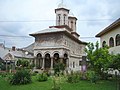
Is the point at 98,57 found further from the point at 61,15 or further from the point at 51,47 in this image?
the point at 61,15

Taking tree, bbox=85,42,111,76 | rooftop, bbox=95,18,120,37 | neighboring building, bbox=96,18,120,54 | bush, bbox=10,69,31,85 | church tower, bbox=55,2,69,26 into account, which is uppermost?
church tower, bbox=55,2,69,26

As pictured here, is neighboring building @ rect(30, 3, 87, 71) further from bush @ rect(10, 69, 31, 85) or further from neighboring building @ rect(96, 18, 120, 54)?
bush @ rect(10, 69, 31, 85)

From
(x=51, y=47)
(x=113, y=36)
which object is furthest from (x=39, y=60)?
(x=113, y=36)

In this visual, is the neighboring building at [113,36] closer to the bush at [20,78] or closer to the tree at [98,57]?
the tree at [98,57]

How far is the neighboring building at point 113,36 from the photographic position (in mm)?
24969

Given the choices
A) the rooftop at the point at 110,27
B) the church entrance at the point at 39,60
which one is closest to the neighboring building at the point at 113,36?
the rooftop at the point at 110,27

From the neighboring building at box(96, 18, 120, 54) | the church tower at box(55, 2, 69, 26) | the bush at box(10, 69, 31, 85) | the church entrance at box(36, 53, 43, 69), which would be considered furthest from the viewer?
the church tower at box(55, 2, 69, 26)

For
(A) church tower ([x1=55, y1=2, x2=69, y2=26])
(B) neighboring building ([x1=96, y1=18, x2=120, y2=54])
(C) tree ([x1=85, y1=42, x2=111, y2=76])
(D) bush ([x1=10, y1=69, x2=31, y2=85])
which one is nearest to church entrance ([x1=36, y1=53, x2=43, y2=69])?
(A) church tower ([x1=55, y1=2, x2=69, y2=26])

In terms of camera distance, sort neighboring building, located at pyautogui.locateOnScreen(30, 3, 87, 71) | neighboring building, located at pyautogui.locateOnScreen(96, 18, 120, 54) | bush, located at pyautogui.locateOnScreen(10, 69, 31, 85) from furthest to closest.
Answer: neighboring building, located at pyautogui.locateOnScreen(30, 3, 87, 71) < neighboring building, located at pyautogui.locateOnScreen(96, 18, 120, 54) < bush, located at pyautogui.locateOnScreen(10, 69, 31, 85)

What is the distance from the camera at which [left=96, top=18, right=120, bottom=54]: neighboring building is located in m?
25.0

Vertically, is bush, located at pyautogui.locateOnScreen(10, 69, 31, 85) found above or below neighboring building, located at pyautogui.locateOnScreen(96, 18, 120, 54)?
below

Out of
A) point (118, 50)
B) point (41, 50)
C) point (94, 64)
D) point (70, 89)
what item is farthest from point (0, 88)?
point (41, 50)

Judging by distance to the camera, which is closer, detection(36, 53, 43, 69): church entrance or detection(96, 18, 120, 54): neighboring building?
detection(96, 18, 120, 54): neighboring building

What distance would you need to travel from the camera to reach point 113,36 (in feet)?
86.1
